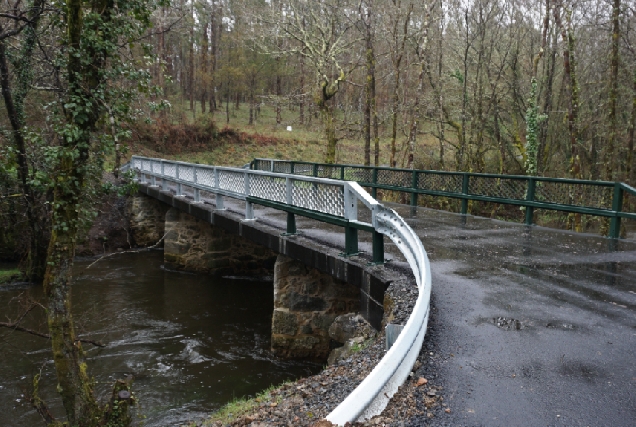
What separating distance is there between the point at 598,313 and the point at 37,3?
9.33m

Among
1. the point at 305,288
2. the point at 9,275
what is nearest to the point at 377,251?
the point at 305,288

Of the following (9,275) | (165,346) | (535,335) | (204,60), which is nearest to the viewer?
(535,335)

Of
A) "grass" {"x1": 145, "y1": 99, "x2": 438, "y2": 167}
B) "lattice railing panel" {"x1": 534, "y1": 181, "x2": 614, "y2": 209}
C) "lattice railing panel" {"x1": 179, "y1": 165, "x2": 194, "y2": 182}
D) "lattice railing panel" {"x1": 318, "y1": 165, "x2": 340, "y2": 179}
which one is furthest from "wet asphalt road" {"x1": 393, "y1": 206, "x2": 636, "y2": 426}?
"grass" {"x1": 145, "y1": 99, "x2": 438, "y2": 167}

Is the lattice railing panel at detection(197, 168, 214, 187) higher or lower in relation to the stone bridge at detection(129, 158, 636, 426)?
higher

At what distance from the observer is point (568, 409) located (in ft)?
10.0

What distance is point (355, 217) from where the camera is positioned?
20.8ft

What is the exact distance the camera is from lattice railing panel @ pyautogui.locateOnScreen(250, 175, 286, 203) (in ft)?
27.2

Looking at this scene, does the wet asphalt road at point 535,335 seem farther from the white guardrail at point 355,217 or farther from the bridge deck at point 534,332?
the white guardrail at point 355,217

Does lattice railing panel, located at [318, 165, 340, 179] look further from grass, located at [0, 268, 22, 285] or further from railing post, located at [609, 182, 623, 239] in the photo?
grass, located at [0, 268, 22, 285]

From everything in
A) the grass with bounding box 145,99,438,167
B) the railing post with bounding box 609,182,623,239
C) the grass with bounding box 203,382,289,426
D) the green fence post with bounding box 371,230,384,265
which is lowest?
the grass with bounding box 203,382,289,426

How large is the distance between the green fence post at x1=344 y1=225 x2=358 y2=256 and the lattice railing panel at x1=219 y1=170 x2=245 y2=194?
377 cm

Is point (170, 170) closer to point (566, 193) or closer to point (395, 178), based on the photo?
point (395, 178)

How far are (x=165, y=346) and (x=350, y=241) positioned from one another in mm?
4790

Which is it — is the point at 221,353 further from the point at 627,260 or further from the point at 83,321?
the point at 627,260
